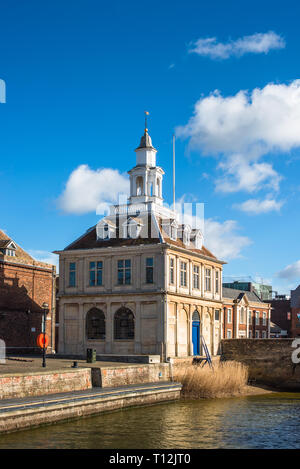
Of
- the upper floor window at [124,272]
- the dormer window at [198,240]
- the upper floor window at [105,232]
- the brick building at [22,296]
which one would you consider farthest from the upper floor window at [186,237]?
the brick building at [22,296]

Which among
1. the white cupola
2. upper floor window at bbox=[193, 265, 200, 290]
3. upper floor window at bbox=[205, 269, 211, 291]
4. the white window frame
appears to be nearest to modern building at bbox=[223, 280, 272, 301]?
upper floor window at bbox=[205, 269, 211, 291]

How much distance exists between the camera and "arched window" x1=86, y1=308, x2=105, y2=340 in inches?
1820

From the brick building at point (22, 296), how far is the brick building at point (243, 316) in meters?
19.8

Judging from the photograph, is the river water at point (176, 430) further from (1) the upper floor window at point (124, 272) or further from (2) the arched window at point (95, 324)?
(1) the upper floor window at point (124, 272)

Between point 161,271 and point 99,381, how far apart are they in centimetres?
1268

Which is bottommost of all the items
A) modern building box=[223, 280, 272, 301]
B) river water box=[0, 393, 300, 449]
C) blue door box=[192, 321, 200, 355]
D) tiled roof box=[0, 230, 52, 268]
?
river water box=[0, 393, 300, 449]

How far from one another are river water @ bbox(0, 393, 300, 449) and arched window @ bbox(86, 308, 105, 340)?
11.9 m

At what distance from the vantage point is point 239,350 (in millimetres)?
50188

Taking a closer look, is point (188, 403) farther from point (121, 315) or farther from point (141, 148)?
point (141, 148)

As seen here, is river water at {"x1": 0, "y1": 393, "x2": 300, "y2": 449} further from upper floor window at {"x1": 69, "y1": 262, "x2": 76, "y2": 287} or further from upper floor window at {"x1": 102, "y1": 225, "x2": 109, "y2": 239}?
upper floor window at {"x1": 102, "y1": 225, "x2": 109, "y2": 239}

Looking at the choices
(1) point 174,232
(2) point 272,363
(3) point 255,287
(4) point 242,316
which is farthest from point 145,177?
(3) point 255,287

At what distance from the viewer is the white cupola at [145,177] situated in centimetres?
4994

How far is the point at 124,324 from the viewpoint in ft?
149
